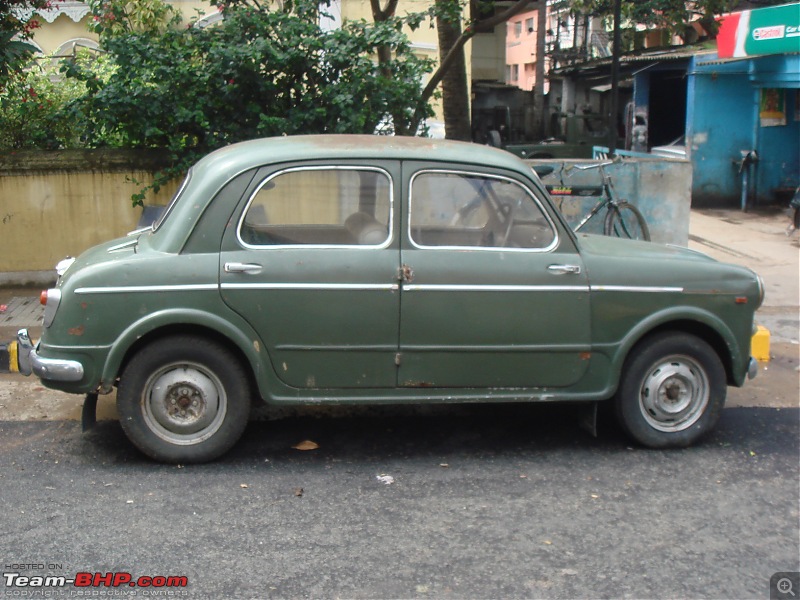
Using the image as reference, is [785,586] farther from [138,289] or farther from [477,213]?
[138,289]

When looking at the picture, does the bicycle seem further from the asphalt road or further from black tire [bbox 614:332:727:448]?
black tire [bbox 614:332:727:448]

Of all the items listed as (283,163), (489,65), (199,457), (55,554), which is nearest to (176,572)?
(55,554)

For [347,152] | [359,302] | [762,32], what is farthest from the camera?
[762,32]

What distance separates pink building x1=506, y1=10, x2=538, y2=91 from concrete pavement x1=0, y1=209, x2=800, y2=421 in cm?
3022

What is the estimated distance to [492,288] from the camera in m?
5.01

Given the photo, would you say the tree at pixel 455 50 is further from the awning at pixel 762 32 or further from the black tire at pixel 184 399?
the black tire at pixel 184 399

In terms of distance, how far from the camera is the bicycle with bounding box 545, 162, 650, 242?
9.08m

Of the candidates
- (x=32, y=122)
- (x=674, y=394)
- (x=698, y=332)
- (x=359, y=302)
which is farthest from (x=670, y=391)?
(x=32, y=122)

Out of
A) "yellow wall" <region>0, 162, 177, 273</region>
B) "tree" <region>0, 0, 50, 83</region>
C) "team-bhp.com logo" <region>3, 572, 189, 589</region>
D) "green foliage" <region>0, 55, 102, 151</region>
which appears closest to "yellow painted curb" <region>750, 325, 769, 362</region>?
"team-bhp.com logo" <region>3, 572, 189, 589</region>

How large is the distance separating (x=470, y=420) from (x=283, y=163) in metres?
2.15

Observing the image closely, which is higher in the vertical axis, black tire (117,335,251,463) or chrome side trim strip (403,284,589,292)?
chrome side trim strip (403,284,589,292)

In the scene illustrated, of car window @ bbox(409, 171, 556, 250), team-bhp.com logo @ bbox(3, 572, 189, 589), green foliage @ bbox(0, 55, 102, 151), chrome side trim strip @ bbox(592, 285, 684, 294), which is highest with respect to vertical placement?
green foliage @ bbox(0, 55, 102, 151)

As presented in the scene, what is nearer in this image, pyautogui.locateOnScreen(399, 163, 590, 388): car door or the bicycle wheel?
pyautogui.locateOnScreen(399, 163, 590, 388): car door

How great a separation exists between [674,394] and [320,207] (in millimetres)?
2386
